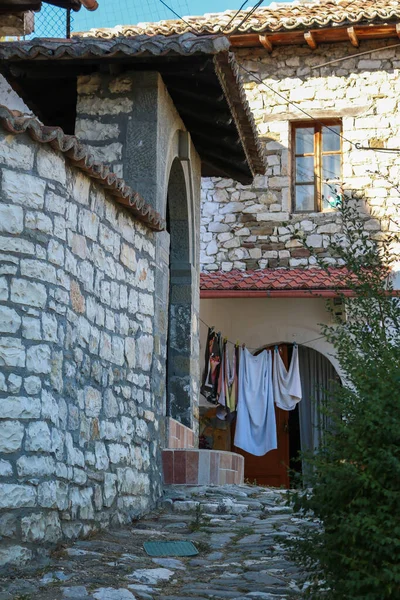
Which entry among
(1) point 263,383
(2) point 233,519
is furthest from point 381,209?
(2) point 233,519

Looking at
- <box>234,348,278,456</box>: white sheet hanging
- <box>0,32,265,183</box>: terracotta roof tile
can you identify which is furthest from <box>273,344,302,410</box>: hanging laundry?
<box>0,32,265,183</box>: terracotta roof tile

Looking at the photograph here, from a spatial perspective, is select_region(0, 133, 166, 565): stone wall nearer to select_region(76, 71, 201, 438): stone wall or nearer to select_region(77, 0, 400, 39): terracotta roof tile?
select_region(76, 71, 201, 438): stone wall

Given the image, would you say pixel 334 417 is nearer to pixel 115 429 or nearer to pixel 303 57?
pixel 115 429

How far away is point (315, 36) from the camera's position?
13648 mm

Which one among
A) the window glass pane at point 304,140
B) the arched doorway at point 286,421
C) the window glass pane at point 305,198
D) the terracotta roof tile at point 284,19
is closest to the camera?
the arched doorway at point 286,421

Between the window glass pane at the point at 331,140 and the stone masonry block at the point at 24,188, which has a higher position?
the window glass pane at the point at 331,140

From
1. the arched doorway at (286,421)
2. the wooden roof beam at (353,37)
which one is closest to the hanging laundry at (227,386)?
the arched doorway at (286,421)

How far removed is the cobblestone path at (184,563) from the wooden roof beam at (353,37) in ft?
26.8

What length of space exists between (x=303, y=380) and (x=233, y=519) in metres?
6.55

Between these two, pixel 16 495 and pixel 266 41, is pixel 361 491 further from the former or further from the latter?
pixel 266 41

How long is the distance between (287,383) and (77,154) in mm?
7460

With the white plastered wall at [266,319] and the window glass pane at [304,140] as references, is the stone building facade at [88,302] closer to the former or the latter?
the white plastered wall at [266,319]

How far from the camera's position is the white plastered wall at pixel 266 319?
1312cm

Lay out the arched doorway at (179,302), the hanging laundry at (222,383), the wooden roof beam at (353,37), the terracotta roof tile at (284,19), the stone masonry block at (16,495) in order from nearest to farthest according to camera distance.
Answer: the stone masonry block at (16,495)
the arched doorway at (179,302)
the hanging laundry at (222,383)
the terracotta roof tile at (284,19)
the wooden roof beam at (353,37)
